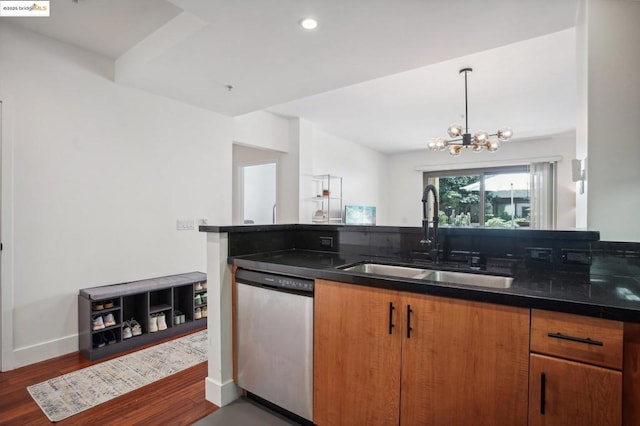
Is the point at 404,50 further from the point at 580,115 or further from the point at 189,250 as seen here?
the point at 189,250

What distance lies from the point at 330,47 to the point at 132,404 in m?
2.73

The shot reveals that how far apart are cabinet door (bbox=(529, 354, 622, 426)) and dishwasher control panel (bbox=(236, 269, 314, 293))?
3.26ft

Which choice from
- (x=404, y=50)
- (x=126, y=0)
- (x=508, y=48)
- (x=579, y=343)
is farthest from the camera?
(x=508, y=48)

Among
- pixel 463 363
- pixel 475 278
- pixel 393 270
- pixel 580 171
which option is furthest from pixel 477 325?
pixel 580 171

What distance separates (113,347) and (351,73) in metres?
3.09

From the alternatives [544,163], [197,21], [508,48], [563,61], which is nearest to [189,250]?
[197,21]

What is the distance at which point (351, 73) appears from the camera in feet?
9.29

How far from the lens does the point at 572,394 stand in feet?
3.54

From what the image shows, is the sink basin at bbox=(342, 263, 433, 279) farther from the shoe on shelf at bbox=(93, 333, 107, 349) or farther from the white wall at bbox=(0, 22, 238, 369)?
the white wall at bbox=(0, 22, 238, 369)

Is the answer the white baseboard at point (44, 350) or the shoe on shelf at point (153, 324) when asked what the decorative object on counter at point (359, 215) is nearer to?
the shoe on shelf at point (153, 324)

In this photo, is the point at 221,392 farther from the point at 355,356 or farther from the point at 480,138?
the point at 480,138

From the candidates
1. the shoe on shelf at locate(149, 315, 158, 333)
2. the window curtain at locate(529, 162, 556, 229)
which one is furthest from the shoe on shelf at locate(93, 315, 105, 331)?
the window curtain at locate(529, 162, 556, 229)

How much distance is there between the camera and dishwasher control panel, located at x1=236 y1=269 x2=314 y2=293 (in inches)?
66.7

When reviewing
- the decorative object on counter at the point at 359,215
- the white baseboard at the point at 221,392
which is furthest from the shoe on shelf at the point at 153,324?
the decorative object on counter at the point at 359,215
